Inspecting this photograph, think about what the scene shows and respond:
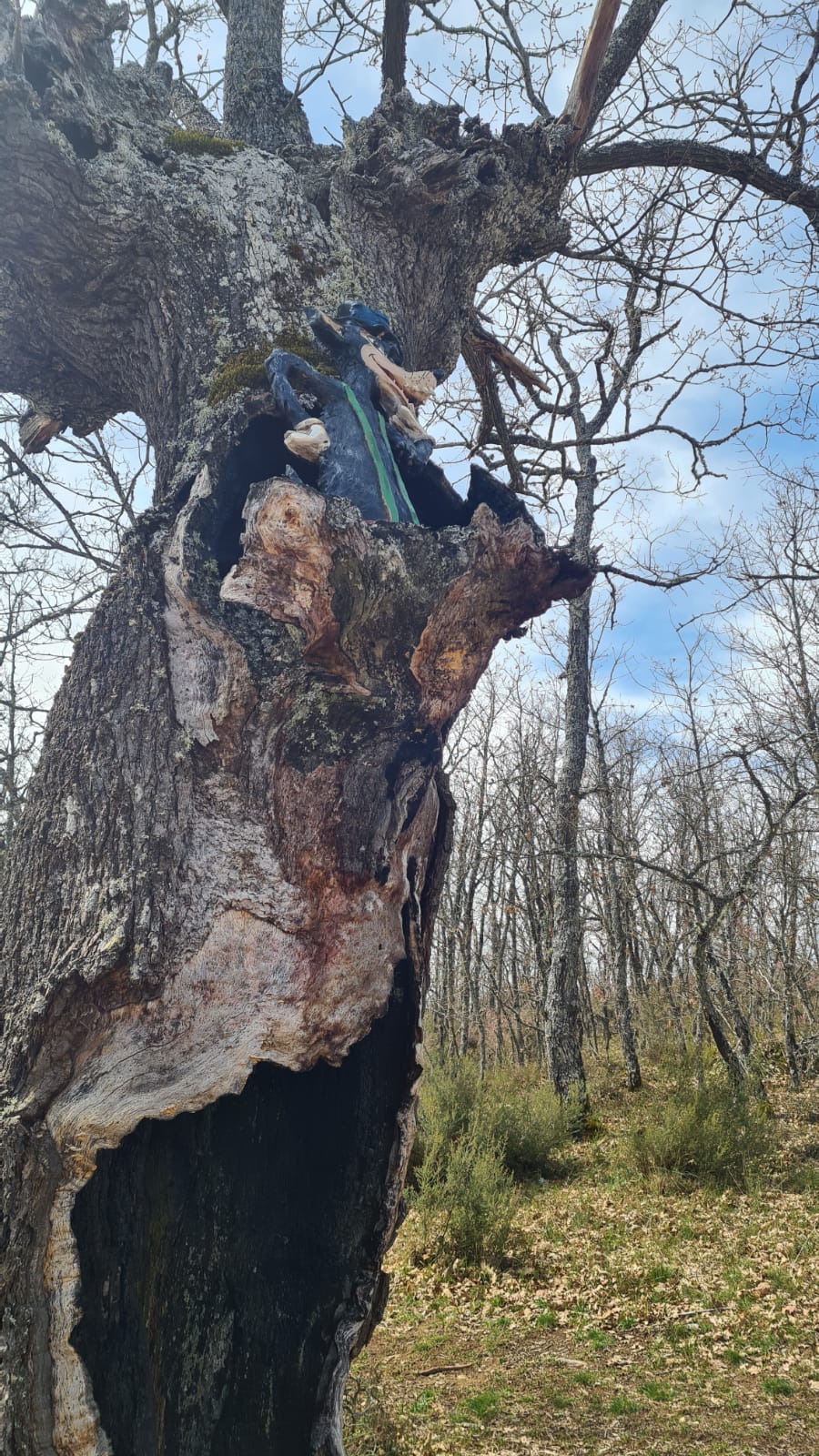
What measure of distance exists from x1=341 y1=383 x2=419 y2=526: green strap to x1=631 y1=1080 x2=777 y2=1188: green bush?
25.9ft

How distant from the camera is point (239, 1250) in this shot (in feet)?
5.18

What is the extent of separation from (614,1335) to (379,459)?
563 cm

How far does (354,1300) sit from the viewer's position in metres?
1.62

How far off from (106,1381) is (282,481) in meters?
1.60

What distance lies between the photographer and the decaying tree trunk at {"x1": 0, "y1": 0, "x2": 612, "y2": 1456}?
1.36 metres

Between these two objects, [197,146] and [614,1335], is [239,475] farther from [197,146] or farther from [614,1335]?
[614,1335]

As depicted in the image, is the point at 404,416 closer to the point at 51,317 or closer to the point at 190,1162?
the point at 51,317

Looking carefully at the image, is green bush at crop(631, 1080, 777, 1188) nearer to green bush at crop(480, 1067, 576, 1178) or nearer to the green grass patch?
green bush at crop(480, 1067, 576, 1178)

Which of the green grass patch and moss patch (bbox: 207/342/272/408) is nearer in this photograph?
moss patch (bbox: 207/342/272/408)

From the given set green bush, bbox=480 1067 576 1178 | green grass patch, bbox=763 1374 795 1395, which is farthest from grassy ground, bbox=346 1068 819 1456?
green bush, bbox=480 1067 576 1178

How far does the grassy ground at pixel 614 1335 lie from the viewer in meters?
3.82

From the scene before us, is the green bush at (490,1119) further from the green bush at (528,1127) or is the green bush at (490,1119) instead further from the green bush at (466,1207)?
the green bush at (466,1207)

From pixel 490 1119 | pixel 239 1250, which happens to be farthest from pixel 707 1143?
pixel 239 1250

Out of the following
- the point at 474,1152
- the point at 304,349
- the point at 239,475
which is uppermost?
the point at 304,349
